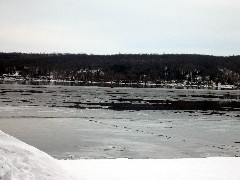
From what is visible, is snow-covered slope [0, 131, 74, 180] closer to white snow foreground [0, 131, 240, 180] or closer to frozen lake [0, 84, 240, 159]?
white snow foreground [0, 131, 240, 180]

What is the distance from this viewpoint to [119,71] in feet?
632

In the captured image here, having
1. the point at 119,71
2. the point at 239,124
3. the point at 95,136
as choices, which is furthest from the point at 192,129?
the point at 119,71

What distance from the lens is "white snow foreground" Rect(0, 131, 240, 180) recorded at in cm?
512

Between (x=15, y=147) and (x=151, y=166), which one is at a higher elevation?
(x=15, y=147)

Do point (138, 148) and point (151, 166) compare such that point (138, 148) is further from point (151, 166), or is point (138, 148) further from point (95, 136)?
point (151, 166)

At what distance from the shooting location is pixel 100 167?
8.29 meters

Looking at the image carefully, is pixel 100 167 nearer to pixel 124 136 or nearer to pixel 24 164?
pixel 24 164

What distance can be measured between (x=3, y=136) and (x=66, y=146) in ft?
29.2

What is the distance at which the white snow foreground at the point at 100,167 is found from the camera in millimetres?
5125

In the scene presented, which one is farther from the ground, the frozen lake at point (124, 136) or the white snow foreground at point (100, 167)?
the white snow foreground at point (100, 167)

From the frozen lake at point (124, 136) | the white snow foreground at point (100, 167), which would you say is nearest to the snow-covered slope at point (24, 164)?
the white snow foreground at point (100, 167)

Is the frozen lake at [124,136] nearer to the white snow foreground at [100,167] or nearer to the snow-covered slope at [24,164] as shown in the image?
the white snow foreground at [100,167]

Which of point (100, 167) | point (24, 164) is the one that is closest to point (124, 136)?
point (100, 167)

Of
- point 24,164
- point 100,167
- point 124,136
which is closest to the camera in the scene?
point 24,164
